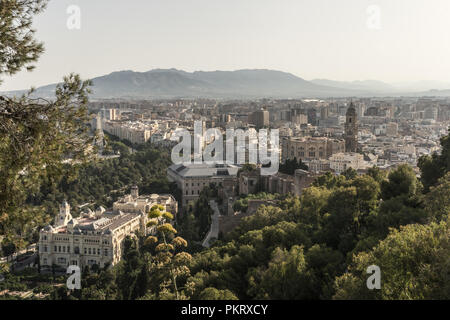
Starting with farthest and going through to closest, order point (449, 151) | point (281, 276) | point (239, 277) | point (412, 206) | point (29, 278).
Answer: point (29, 278)
point (449, 151)
point (412, 206)
point (239, 277)
point (281, 276)

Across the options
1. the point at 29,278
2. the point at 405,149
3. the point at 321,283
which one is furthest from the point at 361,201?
the point at 405,149

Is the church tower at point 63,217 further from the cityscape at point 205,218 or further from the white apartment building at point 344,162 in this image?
the white apartment building at point 344,162

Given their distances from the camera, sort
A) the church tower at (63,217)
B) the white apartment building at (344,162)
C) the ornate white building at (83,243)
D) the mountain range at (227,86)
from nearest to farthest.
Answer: the ornate white building at (83,243), the church tower at (63,217), the white apartment building at (344,162), the mountain range at (227,86)

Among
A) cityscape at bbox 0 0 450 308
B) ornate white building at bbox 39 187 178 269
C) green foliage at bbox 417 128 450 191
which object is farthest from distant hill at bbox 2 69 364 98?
green foliage at bbox 417 128 450 191

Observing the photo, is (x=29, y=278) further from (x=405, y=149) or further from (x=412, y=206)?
(x=405, y=149)

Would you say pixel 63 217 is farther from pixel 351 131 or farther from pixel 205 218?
pixel 351 131

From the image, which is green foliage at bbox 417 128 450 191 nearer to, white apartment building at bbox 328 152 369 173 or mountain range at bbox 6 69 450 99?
white apartment building at bbox 328 152 369 173

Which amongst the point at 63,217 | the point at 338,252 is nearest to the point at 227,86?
the point at 63,217

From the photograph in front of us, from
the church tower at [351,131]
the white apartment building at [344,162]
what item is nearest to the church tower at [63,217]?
the white apartment building at [344,162]
